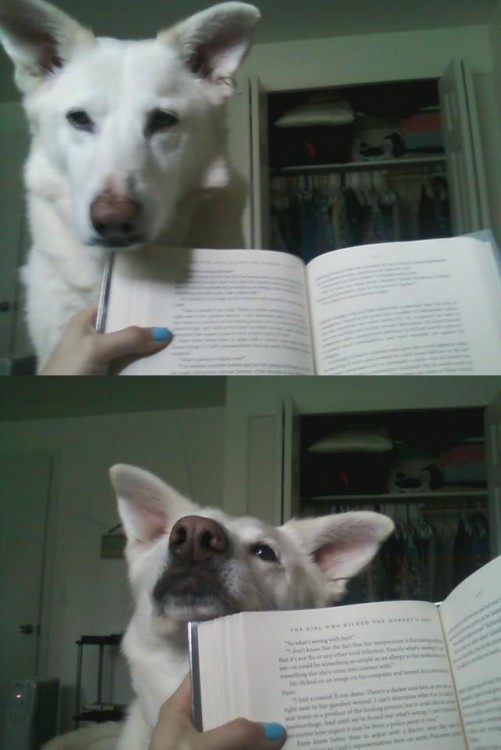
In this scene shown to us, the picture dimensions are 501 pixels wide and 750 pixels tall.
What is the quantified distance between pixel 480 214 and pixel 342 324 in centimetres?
34

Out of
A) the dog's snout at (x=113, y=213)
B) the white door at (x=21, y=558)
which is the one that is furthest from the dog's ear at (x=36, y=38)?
the white door at (x=21, y=558)

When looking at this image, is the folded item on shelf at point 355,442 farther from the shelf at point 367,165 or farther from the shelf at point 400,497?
the shelf at point 367,165

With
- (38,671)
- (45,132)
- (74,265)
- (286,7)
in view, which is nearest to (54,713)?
(38,671)

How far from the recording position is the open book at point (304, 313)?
2.34ft

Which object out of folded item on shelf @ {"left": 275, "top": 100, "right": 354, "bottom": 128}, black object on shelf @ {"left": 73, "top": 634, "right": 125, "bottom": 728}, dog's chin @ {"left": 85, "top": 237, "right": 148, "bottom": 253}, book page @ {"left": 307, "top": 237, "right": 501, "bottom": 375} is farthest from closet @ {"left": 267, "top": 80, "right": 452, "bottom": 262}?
black object on shelf @ {"left": 73, "top": 634, "right": 125, "bottom": 728}

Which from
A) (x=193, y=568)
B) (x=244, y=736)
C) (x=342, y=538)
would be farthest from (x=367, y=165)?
(x=244, y=736)

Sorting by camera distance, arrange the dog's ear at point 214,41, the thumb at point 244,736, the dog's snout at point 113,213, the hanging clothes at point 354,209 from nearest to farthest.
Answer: the thumb at point 244,736 < the dog's snout at point 113,213 < the dog's ear at point 214,41 < the hanging clothes at point 354,209

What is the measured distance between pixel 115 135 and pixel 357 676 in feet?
2.09

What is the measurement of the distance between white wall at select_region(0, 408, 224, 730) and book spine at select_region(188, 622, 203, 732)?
0.35ft

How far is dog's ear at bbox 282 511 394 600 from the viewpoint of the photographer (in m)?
0.66

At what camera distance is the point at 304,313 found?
2.40 ft

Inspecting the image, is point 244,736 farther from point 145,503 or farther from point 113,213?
point 113,213

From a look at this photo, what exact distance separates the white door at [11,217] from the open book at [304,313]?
0.18 meters

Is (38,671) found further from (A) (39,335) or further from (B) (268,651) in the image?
(A) (39,335)
